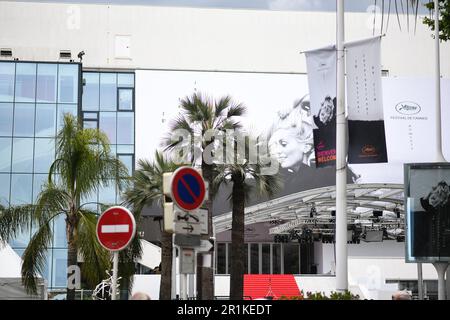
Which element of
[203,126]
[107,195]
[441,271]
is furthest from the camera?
[107,195]

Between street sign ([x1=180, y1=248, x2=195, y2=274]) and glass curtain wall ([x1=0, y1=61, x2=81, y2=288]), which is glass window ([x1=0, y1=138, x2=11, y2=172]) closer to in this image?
glass curtain wall ([x1=0, y1=61, x2=81, y2=288])

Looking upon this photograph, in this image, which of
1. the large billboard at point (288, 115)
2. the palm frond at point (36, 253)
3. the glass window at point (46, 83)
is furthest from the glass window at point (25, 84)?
the palm frond at point (36, 253)

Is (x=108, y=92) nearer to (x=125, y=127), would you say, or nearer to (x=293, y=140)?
(x=125, y=127)

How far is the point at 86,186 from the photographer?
79.3 ft

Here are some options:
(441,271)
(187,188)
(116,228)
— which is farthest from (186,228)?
(441,271)

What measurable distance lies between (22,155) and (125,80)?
10070 mm

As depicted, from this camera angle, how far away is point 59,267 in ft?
172

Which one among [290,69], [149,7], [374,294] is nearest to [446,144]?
[290,69]

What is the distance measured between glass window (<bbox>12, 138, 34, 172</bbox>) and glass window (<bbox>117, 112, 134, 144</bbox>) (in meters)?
6.79

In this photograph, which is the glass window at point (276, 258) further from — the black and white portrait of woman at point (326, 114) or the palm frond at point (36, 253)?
the black and white portrait of woman at point (326, 114)

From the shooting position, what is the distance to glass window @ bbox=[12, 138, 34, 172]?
55.4 meters

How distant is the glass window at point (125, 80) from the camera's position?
6097 cm

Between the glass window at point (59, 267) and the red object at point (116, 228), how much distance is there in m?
40.8
